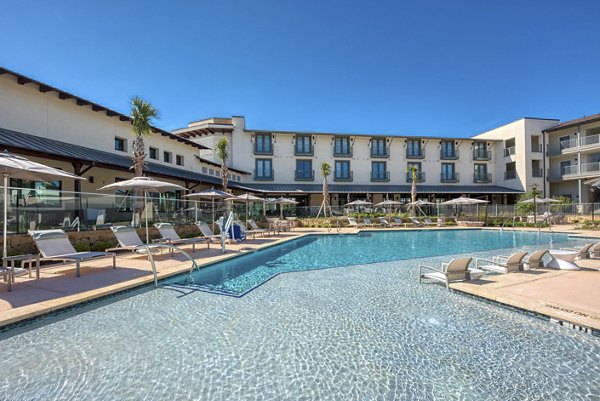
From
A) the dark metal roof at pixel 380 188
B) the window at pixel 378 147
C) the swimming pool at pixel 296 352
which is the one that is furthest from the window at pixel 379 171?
the swimming pool at pixel 296 352

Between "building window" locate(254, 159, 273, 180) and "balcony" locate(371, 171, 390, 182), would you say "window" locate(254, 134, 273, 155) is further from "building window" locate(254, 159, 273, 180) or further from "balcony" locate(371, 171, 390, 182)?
"balcony" locate(371, 171, 390, 182)

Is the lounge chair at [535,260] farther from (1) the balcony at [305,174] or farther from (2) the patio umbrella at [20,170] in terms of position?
(1) the balcony at [305,174]

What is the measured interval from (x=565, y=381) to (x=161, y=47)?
17.9 metres

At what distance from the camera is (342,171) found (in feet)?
114

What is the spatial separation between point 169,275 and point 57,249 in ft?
8.60

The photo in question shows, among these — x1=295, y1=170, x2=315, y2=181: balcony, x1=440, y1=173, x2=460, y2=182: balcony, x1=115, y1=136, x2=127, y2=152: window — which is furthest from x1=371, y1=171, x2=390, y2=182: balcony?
x1=115, y1=136, x2=127, y2=152: window

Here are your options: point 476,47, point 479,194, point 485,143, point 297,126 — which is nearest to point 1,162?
point 476,47

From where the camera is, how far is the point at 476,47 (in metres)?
19.2

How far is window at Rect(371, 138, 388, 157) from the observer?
3519 centimetres

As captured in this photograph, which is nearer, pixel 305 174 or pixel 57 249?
pixel 57 249

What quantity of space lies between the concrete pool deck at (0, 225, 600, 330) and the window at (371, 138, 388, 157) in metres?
27.7

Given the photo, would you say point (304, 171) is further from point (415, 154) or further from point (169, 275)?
point (169, 275)

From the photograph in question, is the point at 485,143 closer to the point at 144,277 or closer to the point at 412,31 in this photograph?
the point at 412,31

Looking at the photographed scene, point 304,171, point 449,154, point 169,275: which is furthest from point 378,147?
point 169,275
